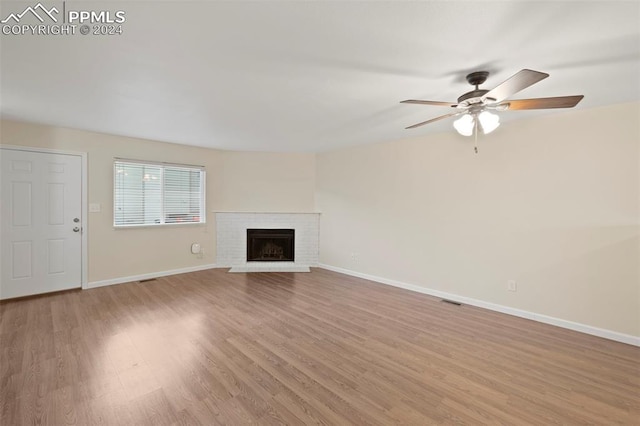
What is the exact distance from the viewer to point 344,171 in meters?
5.26

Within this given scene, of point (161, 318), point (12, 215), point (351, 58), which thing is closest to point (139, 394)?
point (161, 318)

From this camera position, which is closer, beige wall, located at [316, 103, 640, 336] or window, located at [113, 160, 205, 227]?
beige wall, located at [316, 103, 640, 336]

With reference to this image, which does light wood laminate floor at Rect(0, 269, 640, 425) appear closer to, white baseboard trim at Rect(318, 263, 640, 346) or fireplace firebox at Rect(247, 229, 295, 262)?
white baseboard trim at Rect(318, 263, 640, 346)

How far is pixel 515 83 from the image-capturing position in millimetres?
1641

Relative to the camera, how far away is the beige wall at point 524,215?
107 inches

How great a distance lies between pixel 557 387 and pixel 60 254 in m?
5.98

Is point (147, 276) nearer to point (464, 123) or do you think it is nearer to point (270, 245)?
point (270, 245)

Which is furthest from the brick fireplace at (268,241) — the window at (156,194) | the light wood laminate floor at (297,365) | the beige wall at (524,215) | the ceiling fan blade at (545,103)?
the ceiling fan blade at (545,103)

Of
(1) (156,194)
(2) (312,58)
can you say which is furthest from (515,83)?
(1) (156,194)

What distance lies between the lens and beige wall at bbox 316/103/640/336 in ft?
8.91

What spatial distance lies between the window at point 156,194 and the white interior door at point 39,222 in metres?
0.53

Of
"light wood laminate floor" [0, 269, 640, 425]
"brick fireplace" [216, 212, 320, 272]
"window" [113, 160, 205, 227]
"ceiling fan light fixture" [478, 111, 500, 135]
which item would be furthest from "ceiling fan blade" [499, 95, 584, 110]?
"window" [113, 160, 205, 227]

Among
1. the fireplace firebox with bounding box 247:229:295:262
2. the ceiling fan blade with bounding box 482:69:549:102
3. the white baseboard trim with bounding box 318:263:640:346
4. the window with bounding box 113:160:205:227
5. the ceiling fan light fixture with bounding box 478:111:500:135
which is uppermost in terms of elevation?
the ceiling fan blade with bounding box 482:69:549:102

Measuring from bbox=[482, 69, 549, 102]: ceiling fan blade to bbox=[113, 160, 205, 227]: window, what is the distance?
4.88m
